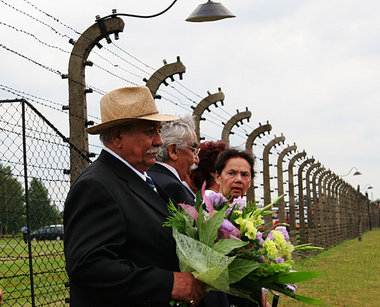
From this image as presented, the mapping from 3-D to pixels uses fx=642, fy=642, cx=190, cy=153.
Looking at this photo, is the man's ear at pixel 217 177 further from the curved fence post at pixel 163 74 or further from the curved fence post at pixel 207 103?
the curved fence post at pixel 207 103

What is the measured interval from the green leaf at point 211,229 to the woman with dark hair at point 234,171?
1.63m

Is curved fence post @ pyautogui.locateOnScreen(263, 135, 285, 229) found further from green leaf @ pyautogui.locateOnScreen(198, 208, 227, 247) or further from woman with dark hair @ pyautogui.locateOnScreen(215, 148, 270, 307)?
green leaf @ pyautogui.locateOnScreen(198, 208, 227, 247)

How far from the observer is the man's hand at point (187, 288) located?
2502 mm

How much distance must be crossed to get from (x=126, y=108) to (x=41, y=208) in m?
2.05

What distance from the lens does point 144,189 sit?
109 inches

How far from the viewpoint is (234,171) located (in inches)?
173

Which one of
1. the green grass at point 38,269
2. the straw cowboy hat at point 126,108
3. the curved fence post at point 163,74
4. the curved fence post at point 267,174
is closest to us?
the straw cowboy hat at point 126,108

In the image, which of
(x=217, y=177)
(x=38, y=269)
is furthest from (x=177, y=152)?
(x=38, y=269)

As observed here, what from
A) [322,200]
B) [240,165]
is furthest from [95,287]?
[322,200]

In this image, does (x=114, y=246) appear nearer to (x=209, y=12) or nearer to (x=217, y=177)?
(x=217, y=177)

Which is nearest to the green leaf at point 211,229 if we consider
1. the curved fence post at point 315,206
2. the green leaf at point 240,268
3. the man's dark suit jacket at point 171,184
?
the green leaf at point 240,268

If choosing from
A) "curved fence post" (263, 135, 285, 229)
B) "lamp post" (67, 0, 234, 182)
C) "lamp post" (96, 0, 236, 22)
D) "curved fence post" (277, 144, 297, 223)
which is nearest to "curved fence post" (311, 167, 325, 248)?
"curved fence post" (277, 144, 297, 223)

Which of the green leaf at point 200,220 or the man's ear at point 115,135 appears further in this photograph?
the man's ear at point 115,135

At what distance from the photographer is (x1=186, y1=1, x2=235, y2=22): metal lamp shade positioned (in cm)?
737
